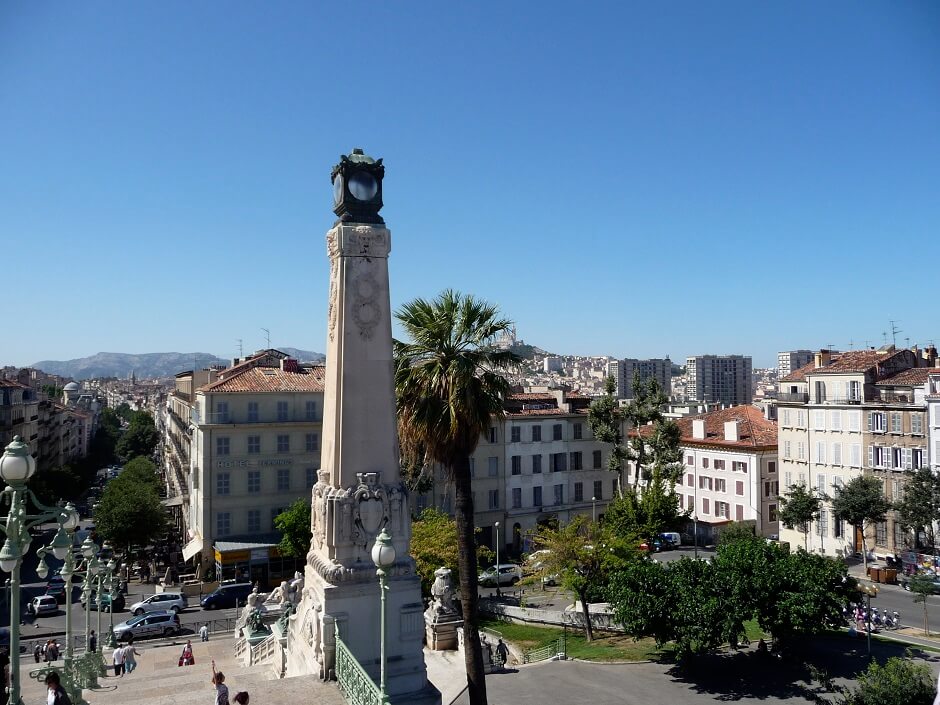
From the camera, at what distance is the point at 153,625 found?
27.7 m

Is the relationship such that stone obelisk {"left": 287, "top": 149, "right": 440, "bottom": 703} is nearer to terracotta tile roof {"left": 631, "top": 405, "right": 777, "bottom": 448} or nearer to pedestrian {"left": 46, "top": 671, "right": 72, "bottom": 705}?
pedestrian {"left": 46, "top": 671, "right": 72, "bottom": 705}

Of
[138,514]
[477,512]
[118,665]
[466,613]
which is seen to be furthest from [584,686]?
[138,514]

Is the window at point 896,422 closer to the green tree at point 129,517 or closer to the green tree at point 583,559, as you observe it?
the green tree at point 583,559

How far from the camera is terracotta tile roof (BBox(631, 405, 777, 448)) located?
48.3m

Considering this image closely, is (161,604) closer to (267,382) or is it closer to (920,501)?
(267,382)

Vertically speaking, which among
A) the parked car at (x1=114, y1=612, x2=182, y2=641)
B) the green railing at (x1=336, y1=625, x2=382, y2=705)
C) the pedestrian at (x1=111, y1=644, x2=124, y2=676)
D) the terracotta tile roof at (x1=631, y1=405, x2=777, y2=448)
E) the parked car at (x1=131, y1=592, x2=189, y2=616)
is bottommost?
the parked car at (x1=131, y1=592, x2=189, y2=616)

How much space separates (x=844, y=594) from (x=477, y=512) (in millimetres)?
25620

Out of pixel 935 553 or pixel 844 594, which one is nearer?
pixel 844 594

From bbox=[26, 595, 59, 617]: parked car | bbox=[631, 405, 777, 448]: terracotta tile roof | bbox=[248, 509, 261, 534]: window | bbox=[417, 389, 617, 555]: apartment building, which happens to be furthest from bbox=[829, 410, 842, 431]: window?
bbox=[26, 595, 59, 617]: parked car

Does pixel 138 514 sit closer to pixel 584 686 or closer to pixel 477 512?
pixel 477 512

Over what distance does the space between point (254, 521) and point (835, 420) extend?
33.6 metres

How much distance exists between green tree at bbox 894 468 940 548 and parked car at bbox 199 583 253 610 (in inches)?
1251

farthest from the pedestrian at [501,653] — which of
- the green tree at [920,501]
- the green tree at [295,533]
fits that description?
the green tree at [920,501]

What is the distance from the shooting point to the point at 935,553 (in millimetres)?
34562
